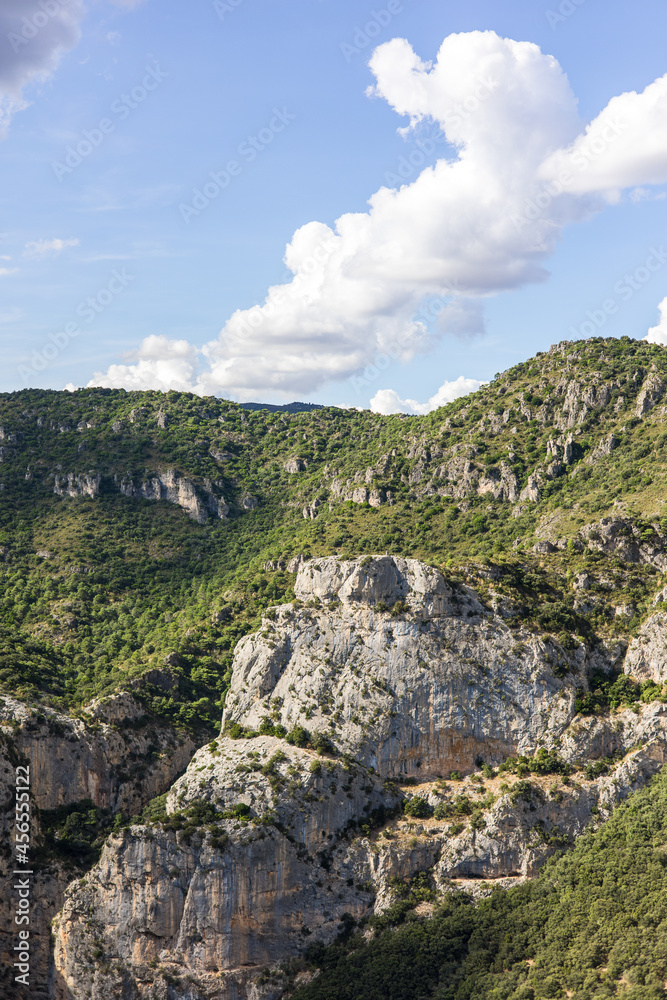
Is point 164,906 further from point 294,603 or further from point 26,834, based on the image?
point 294,603

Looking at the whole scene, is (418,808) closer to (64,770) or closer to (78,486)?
(64,770)

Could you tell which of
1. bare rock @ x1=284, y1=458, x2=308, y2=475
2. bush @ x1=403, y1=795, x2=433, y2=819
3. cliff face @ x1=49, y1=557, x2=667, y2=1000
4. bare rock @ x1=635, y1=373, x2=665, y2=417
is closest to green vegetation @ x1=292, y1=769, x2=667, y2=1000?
cliff face @ x1=49, y1=557, x2=667, y2=1000

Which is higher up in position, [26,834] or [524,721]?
[524,721]

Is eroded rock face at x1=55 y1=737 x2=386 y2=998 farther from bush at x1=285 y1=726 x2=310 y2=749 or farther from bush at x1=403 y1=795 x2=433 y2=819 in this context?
bush at x1=403 y1=795 x2=433 y2=819

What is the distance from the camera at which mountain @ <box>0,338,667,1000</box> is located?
7444cm

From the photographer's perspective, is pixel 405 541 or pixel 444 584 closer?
pixel 444 584

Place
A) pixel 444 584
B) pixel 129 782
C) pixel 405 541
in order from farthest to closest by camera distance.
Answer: pixel 405 541 → pixel 129 782 → pixel 444 584

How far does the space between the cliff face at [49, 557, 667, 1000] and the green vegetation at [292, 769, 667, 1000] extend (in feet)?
7.43

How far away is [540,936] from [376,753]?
74.6ft

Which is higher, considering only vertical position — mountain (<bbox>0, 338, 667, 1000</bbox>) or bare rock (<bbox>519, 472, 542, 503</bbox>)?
bare rock (<bbox>519, 472, 542, 503</bbox>)

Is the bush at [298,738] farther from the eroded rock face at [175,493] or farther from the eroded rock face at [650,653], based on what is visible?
the eroded rock face at [175,493]

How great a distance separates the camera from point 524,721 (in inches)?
3339

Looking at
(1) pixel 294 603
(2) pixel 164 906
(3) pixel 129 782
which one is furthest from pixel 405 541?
(2) pixel 164 906

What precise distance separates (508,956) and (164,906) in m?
30.6
